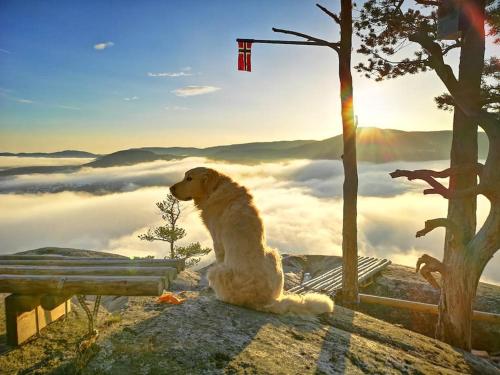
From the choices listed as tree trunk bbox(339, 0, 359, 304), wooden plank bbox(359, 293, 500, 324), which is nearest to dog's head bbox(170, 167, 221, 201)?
tree trunk bbox(339, 0, 359, 304)

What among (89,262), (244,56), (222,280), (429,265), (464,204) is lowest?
(429,265)

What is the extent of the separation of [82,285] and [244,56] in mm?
8347

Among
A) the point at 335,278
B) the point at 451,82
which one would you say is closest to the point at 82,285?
the point at 451,82

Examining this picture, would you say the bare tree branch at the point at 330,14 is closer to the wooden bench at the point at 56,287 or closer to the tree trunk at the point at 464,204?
the tree trunk at the point at 464,204

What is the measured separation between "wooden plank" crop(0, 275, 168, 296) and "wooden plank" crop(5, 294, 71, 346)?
22 centimetres

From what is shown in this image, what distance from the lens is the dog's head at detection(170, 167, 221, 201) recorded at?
268 inches

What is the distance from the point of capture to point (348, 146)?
11.3 m

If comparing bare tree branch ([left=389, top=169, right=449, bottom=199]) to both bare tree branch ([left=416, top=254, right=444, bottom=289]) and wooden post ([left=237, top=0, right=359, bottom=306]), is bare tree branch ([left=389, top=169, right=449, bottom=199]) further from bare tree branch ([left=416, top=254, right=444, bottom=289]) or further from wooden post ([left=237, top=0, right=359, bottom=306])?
wooden post ([left=237, top=0, right=359, bottom=306])

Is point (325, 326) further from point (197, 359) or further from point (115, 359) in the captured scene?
point (115, 359)

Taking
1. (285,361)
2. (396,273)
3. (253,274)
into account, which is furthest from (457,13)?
(396,273)

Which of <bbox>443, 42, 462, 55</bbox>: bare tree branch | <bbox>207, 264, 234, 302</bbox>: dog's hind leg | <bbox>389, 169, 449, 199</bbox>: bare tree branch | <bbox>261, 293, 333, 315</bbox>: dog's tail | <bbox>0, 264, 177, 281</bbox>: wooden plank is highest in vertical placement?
<bbox>443, 42, 462, 55</bbox>: bare tree branch

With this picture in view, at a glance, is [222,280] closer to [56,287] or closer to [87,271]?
[87,271]

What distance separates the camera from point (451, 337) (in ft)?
27.2

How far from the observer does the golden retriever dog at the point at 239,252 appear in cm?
605
